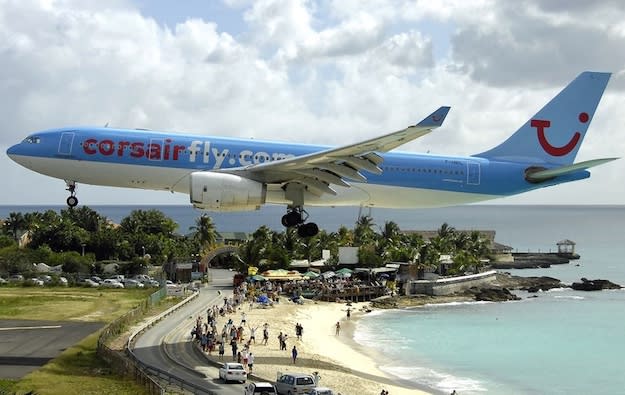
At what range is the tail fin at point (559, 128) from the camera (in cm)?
4556

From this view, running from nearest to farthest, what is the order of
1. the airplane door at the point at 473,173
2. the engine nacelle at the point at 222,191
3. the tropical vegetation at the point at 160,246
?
the engine nacelle at the point at 222,191
the airplane door at the point at 473,173
the tropical vegetation at the point at 160,246

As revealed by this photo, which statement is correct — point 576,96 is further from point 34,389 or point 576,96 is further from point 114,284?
point 114,284

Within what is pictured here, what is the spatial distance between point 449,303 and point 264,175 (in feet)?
231

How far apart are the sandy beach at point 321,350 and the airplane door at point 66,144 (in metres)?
17.2

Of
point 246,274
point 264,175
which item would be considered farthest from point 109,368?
point 246,274

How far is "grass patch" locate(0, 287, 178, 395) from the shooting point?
1554 inches

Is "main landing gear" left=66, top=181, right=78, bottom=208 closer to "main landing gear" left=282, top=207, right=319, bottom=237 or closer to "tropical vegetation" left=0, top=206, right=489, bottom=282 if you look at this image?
"main landing gear" left=282, top=207, right=319, bottom=237

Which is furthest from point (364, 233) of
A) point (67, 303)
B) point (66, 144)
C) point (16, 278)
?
point (66, 144)

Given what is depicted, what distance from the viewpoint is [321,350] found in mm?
66750

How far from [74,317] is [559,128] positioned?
42.1 m

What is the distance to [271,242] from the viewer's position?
4577 inches

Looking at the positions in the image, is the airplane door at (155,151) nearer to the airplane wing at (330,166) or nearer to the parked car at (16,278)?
the airplane wing at (330,166)

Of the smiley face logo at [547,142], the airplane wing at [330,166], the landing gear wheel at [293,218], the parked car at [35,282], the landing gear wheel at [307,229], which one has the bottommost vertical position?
the parked car at [35,282]

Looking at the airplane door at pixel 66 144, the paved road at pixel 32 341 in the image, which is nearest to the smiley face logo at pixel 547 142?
the airplane door at pixel 66 144
